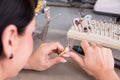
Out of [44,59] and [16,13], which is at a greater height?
[16,13]

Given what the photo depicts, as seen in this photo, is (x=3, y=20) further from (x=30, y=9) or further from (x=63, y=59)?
(x=63, y=59)

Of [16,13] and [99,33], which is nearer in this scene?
[16,13]

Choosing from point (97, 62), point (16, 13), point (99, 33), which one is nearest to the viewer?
point (16, 13)

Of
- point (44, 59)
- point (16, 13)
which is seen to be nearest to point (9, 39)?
point (16, 13)

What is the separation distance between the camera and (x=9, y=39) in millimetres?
501

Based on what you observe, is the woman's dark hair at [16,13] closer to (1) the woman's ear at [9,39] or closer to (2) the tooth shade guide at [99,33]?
(1) the woman's ear at [9,39]

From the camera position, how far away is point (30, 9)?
53cm

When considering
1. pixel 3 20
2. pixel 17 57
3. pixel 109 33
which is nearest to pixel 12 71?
pixel 17 57

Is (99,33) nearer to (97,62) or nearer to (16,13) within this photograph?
(97,62)

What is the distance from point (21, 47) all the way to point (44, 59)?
267 millimetres

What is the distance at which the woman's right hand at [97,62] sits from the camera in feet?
2.54

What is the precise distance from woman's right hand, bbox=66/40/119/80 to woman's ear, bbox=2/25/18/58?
1.15 ft

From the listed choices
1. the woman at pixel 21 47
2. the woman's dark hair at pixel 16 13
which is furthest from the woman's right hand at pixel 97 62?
the woman's dark hair at pixel 16 13

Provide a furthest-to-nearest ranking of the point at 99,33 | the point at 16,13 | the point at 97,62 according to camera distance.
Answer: the point at 99,33 < the point at 97,62 < the point at 16,13
